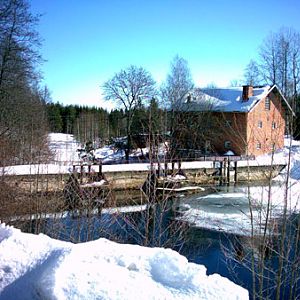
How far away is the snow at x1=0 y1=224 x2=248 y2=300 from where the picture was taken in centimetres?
324

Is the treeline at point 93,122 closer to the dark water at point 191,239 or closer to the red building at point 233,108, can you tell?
the red building at point 233,108

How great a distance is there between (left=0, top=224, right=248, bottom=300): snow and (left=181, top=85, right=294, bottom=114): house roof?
107 feet

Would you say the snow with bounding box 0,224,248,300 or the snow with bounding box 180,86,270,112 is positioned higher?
the snow with bounding box 180,86,270,112

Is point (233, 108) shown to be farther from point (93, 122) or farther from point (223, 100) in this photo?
point (93, 122)

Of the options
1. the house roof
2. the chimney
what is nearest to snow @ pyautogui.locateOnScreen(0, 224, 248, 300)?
the house roof

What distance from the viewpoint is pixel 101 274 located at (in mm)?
3420

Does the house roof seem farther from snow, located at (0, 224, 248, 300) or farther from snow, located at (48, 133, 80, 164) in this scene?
snow, located at (0, 224, 248, 300)

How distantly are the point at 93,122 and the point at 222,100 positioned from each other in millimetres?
19385

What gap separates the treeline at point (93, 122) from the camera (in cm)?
3838

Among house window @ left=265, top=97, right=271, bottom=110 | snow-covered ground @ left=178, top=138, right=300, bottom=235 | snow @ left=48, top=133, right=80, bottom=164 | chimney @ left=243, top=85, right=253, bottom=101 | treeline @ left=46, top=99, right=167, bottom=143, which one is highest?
chimney @ left=243, top=85, right=253, bottom=101

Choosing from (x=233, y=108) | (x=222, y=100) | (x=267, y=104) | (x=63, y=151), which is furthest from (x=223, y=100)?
(x=63, y=151)

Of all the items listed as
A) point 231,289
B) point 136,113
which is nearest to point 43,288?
point 231,289

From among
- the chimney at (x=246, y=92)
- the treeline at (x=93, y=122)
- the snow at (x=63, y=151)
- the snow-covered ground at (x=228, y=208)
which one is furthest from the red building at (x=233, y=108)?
the snow at (x=63, y=151)

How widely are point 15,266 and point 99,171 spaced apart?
2060 centimetres
